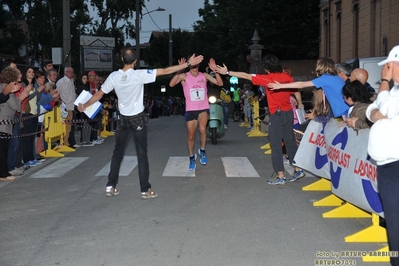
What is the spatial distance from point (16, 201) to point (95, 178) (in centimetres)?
224

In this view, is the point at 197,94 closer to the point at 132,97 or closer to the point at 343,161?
the point at 132,97

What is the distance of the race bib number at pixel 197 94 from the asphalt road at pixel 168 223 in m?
1.34

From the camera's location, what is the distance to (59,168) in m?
13.1

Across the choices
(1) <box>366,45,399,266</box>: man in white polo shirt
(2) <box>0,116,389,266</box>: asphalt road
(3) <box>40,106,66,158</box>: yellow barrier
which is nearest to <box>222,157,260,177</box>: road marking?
(2) <box>0,116,389,266</box>: asphalt road

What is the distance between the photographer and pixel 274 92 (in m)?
10.7

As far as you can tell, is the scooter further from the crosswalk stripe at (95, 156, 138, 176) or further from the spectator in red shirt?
the spectator in red shirt

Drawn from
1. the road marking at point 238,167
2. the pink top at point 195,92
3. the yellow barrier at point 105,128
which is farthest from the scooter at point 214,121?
the pink top at point 195,92

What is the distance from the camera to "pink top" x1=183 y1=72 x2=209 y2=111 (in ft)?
40.1

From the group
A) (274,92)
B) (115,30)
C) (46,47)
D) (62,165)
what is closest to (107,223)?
(274,92)

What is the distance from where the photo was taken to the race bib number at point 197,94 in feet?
40.1

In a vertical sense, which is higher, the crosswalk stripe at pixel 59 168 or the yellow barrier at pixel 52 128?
the yellow barrier at pixel 52 128

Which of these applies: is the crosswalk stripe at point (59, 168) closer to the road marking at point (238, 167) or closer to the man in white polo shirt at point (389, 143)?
the road marking at point (238, 167)

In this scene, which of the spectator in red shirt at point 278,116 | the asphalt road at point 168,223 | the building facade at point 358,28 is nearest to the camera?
the asphalt road at point 168,223

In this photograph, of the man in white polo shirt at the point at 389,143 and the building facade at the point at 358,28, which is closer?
the man in white polo shirt at the point at 389,143
